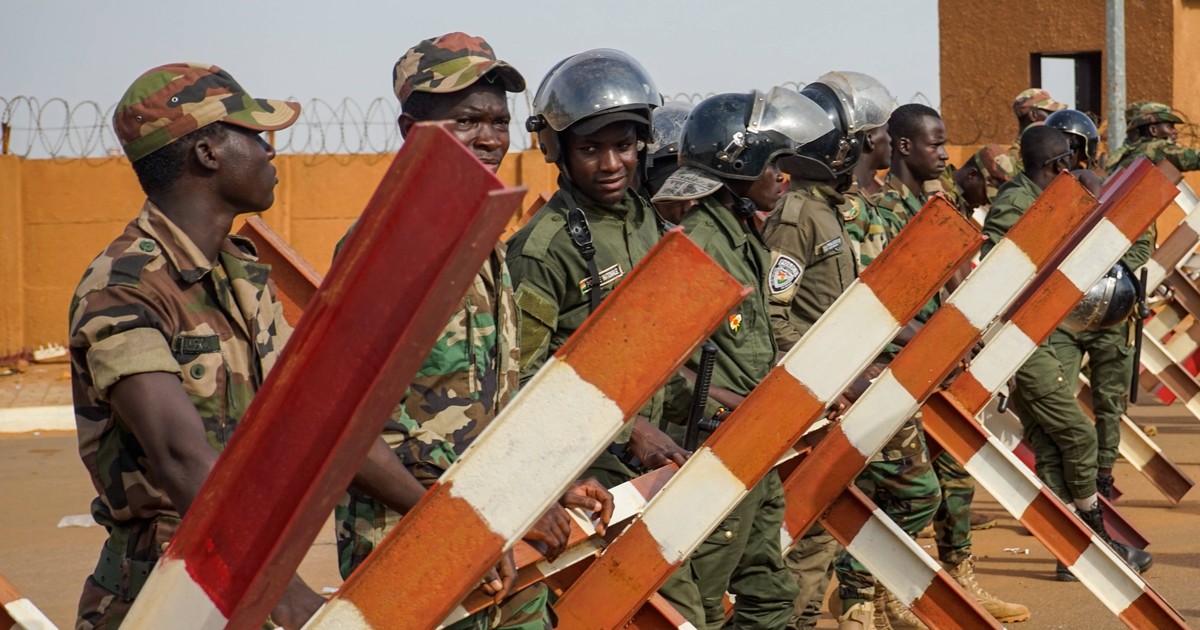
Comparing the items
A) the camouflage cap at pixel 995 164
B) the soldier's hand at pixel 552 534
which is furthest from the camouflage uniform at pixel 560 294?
the camouflage cap at pixel 995 164

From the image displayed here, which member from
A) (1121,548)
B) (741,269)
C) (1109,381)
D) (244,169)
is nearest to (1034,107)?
(1109,381)

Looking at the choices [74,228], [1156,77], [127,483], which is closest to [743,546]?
[127,483]

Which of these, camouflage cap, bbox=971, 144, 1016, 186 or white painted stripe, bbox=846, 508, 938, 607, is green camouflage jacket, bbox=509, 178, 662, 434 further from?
camouflage cap, bbox=971, 144, 1016, 186

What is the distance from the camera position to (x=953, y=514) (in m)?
6.84

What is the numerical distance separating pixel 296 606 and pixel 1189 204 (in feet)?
28.7

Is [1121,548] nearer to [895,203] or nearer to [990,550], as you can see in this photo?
[990,550]

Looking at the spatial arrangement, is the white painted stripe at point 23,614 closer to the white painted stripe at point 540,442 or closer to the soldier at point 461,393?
the soldier at point 461,393

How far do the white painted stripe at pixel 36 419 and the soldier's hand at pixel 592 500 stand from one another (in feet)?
32.8

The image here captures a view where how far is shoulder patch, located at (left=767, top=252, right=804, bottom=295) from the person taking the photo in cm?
522

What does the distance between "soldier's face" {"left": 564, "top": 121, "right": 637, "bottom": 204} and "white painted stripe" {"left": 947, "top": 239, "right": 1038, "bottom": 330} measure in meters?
1.03

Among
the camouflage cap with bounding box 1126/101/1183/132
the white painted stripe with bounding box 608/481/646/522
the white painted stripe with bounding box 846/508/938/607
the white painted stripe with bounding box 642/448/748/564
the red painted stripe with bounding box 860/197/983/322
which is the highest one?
the red painted stripe with bounding box 860/197/983/322

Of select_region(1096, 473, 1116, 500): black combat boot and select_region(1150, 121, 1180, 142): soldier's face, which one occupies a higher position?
select_region(1150, 121, 1180, 142): soldier's face

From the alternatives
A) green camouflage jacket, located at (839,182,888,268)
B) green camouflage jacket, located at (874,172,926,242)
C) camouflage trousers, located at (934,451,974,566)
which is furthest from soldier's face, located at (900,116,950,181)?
camouflage trousers, located at (934,451,974,566)

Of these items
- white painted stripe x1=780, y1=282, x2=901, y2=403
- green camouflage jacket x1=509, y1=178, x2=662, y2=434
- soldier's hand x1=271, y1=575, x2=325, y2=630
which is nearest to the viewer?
soldier's hand x1=271, y1=575, x2=325, y2=630
